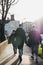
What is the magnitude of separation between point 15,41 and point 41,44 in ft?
4.87

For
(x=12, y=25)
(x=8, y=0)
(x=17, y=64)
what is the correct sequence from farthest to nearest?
(x=12, y=25), (x=8, y=0), (x=17, y=64)

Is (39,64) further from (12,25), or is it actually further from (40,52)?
(12,25)

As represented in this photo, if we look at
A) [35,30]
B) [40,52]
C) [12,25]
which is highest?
[35,30]

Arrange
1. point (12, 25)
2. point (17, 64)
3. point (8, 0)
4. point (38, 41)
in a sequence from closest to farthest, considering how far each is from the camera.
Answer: point (17, 64) → point (38, 41) → point (8, 0) → point (12, 25)

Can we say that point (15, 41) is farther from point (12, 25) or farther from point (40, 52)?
point (12, 25)

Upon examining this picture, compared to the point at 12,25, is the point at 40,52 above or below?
above

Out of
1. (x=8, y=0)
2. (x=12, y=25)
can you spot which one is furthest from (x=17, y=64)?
(x=12, y=25)

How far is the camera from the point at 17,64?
38.3 feet

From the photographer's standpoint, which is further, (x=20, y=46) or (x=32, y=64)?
(x=20, y=46)

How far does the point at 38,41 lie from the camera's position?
1262 cm

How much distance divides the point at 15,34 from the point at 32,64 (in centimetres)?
179

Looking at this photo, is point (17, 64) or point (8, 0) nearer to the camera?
point (17, 64)

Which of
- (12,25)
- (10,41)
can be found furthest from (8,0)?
(12,25)

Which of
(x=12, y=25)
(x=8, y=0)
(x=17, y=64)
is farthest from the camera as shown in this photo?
(x=12, y=25)
